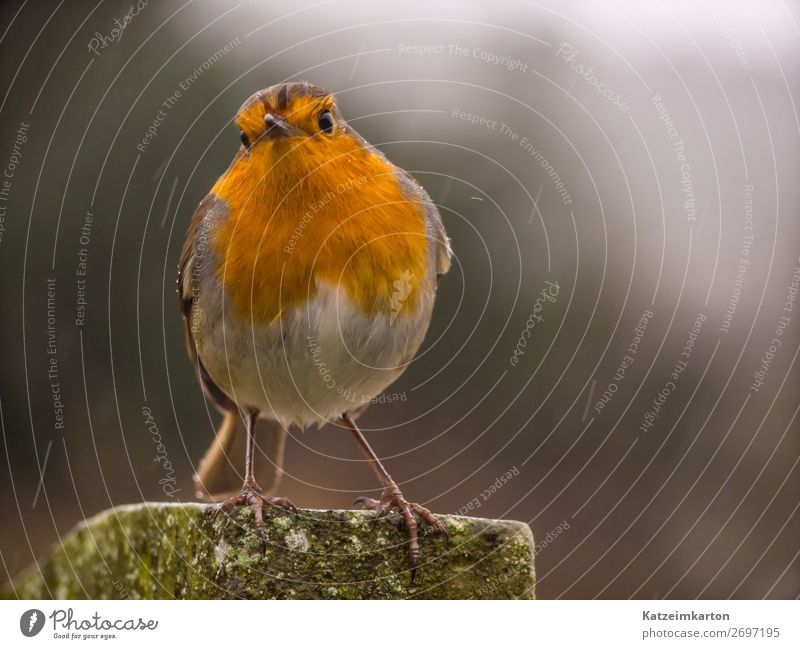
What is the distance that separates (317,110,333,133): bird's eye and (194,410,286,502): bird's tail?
44.6 inches

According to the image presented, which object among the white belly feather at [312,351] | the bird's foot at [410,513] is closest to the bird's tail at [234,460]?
the white belly feather at [312,351]

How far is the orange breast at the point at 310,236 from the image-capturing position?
2.56m

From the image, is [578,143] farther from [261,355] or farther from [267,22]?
[261,355]

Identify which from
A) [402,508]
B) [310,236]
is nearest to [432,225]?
[310,236]

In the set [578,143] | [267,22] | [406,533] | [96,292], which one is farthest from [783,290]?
[96,292]

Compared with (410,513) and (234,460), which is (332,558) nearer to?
(410,513)

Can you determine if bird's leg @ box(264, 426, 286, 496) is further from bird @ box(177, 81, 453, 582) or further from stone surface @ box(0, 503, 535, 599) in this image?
stone surface @ box(0, 503, 535, 599)

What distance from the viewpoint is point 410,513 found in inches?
100

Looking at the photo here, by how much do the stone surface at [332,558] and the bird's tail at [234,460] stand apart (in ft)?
2.07

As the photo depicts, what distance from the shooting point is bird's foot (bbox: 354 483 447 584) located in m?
2.46

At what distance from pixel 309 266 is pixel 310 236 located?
0.27 ft

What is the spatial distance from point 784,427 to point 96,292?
2942mm

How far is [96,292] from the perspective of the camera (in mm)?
4105

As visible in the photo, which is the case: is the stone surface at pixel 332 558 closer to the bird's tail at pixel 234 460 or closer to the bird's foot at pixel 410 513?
the bird's foot at pixel 410 513
